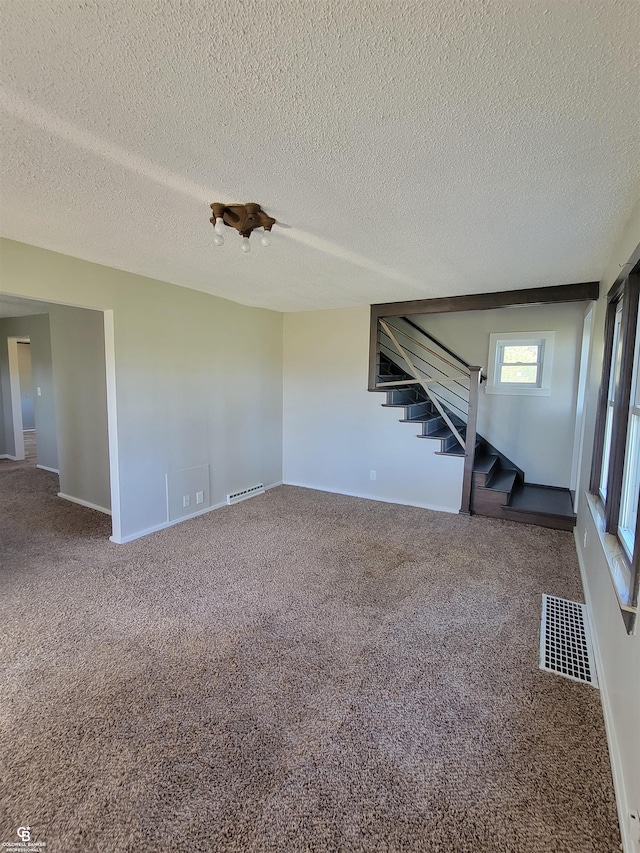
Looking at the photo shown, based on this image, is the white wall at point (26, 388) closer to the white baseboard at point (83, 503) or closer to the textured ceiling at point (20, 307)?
the textured ceiling at point (20, 307)

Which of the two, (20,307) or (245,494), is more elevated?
(20,307)

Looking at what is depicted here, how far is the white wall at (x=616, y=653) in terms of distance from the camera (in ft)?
4.39

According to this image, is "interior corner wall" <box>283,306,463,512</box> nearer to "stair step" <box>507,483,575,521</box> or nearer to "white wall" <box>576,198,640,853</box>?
"stair step" <box>507,483,575,521</box>

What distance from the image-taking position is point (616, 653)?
5.72ft

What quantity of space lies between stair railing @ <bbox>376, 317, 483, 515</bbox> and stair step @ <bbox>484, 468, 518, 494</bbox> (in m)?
0.27

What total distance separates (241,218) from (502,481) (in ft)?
13.2

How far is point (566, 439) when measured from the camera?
195 inches

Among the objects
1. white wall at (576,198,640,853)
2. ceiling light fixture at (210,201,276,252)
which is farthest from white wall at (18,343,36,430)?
white wall at (576,198,640,853)

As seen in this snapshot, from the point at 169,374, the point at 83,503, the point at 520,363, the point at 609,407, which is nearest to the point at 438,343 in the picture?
the point at 520,363

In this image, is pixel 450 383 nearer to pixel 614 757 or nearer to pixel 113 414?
pixel 113 414

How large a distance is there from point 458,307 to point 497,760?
3.83 m

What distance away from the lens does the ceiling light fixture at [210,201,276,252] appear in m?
1.99

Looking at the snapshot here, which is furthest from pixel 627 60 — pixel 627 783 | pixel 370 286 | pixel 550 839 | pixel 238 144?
pixel 370 286
